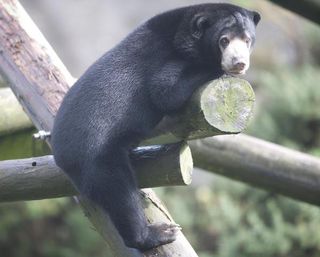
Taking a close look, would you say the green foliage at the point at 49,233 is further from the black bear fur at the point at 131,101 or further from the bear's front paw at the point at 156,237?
the bear's front paw at the point at 156,237

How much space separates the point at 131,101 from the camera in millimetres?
3424

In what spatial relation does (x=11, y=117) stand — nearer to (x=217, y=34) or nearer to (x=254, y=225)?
(x=217, y=34)

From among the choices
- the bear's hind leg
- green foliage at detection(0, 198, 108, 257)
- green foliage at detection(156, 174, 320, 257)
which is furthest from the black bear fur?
green foliage at detection(0, 198, 108, 257)

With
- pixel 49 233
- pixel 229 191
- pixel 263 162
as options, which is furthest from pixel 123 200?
pixel 49 233

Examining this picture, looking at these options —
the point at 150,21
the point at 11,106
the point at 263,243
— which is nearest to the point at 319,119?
the point at 263,243

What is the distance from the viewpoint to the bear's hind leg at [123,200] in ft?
10.6

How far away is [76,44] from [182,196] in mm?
3047

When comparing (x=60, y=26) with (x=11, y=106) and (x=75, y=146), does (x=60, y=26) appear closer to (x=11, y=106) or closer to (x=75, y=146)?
(x=11, y=106)

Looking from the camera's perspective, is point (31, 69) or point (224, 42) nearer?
point (224, 42)

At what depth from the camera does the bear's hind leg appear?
3229mm

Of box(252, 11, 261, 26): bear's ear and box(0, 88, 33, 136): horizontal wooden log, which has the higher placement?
box(252, 11, 261, 26): bear's ear

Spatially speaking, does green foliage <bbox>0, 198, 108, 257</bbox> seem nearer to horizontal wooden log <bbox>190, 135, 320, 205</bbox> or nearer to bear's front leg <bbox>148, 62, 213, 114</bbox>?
horizontal wooden log <bbox>190, 135, 320, 205</bbox>

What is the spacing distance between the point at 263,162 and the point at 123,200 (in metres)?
1.46

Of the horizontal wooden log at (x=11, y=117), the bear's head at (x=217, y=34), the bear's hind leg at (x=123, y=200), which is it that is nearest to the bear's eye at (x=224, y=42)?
the bear's head at (x=217, y=34)
